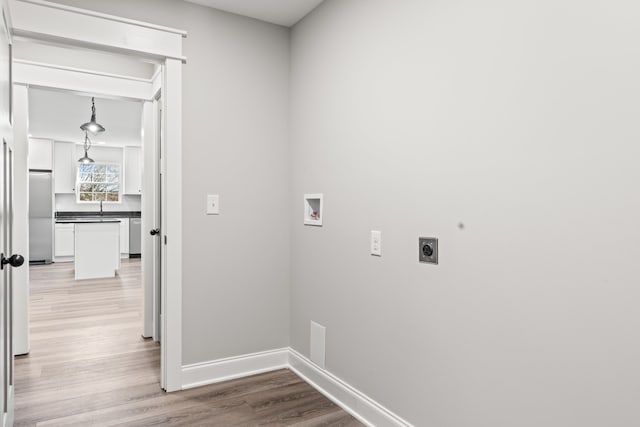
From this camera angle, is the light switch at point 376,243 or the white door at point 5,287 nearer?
the white door at point 5,287

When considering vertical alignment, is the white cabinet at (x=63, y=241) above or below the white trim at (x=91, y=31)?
below

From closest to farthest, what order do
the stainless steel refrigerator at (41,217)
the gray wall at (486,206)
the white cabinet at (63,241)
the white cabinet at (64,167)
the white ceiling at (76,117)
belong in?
the gray wall at (486,206) < the white ceiling at (76,117) < the stainless steel refrigerator at (41,217) < the white cabinet at (63,241) < the white cabinet at (64,167)

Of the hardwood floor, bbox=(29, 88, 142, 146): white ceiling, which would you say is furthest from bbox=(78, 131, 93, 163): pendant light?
the hardwood floor

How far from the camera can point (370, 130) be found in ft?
7.32

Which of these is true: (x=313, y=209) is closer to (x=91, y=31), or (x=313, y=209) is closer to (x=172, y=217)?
(x=172, y=217)

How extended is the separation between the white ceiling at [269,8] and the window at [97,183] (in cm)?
780

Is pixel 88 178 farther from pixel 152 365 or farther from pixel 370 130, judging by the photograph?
pixel 370 130

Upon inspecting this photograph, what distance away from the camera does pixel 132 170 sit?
9516 millimetres

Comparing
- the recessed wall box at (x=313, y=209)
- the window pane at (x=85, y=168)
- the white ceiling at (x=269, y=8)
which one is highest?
the white ceiling at (x=269, y=8)

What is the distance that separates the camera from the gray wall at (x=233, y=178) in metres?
2.69

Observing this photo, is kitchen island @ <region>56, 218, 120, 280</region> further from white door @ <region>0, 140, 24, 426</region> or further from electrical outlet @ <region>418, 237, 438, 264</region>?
electrical outlet @ <region>418, 237, 438, 264</region>

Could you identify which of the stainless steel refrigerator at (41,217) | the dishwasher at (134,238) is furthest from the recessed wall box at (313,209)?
the dishwasher at (134,238)

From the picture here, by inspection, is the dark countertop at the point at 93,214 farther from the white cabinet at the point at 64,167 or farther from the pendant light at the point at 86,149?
the pendant light at the point at 86,149

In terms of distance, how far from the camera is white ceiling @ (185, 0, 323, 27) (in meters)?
2.63
